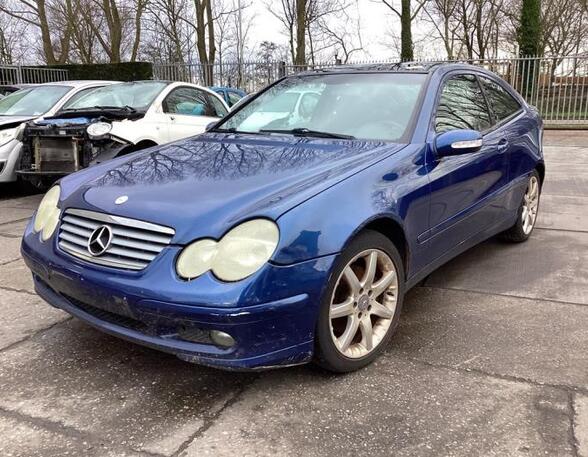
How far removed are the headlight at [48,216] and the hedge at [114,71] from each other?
59.1 feet

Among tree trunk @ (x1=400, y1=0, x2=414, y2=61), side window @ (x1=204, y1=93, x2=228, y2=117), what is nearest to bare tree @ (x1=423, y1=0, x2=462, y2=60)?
tree trunk @ (x1=400, y1=0, x2=414, y2=61)

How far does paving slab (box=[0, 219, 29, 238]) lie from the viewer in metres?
5.59

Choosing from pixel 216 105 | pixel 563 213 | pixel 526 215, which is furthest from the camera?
pixel 216 105

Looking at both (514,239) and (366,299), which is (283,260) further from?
(514,239)

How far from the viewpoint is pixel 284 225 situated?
2379 mm

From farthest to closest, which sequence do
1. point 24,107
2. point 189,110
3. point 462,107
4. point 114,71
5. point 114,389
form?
point 114,71 < point 24,107 < point 189,110 < point 462,107 < point 114,389

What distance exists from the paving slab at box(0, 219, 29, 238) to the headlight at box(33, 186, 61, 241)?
2.65m

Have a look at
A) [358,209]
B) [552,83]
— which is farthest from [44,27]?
[358,209]

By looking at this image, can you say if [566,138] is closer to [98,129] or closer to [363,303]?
[98,129]

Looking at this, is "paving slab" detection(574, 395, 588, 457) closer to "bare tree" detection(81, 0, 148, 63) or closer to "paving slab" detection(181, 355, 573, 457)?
"paving slab" detection(181, 355, 573, 457)

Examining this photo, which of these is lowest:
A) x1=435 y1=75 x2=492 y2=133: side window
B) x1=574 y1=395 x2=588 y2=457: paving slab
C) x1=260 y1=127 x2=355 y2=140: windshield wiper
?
x1=574 y1=395 x2=588 y2=457: paving slab

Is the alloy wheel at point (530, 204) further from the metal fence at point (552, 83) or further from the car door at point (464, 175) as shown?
the metal fence at point (552, 83)

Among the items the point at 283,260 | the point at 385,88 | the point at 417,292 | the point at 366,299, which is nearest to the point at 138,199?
the point at 283,260

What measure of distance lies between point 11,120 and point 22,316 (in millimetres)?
4714
